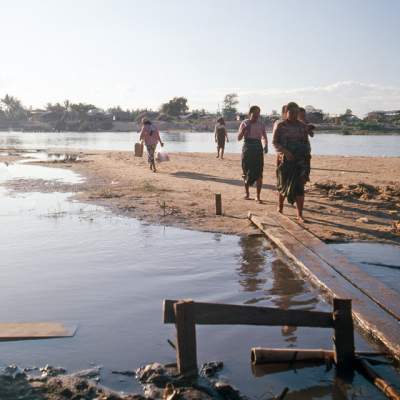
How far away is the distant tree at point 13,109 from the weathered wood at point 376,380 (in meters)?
134

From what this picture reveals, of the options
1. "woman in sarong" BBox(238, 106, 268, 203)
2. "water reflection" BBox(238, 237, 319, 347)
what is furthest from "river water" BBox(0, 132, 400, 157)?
"water reflection" BBox(238, 237, 319, 347)

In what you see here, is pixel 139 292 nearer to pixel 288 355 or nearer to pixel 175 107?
pixel 288 355

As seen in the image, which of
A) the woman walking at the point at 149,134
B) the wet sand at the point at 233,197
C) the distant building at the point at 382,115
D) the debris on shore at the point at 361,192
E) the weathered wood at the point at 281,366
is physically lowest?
the weathered wood at the point at 281,366

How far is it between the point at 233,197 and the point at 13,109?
133 m

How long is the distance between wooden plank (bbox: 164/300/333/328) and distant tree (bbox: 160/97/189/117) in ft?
379

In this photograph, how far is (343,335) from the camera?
363cm

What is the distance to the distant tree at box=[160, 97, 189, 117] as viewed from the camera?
4648 inches

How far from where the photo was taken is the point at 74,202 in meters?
11.3

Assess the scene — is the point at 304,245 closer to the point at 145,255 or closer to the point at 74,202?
the point at 145,255

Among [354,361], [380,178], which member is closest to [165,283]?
[354,361]

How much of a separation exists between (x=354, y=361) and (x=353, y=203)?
693 centimetres

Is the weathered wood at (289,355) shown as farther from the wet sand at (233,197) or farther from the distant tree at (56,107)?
the distant tree at (56,107)

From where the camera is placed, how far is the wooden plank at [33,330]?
418cm

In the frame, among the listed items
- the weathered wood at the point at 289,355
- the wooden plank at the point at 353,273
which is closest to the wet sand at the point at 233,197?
the wooden plank at the point at 353,273
